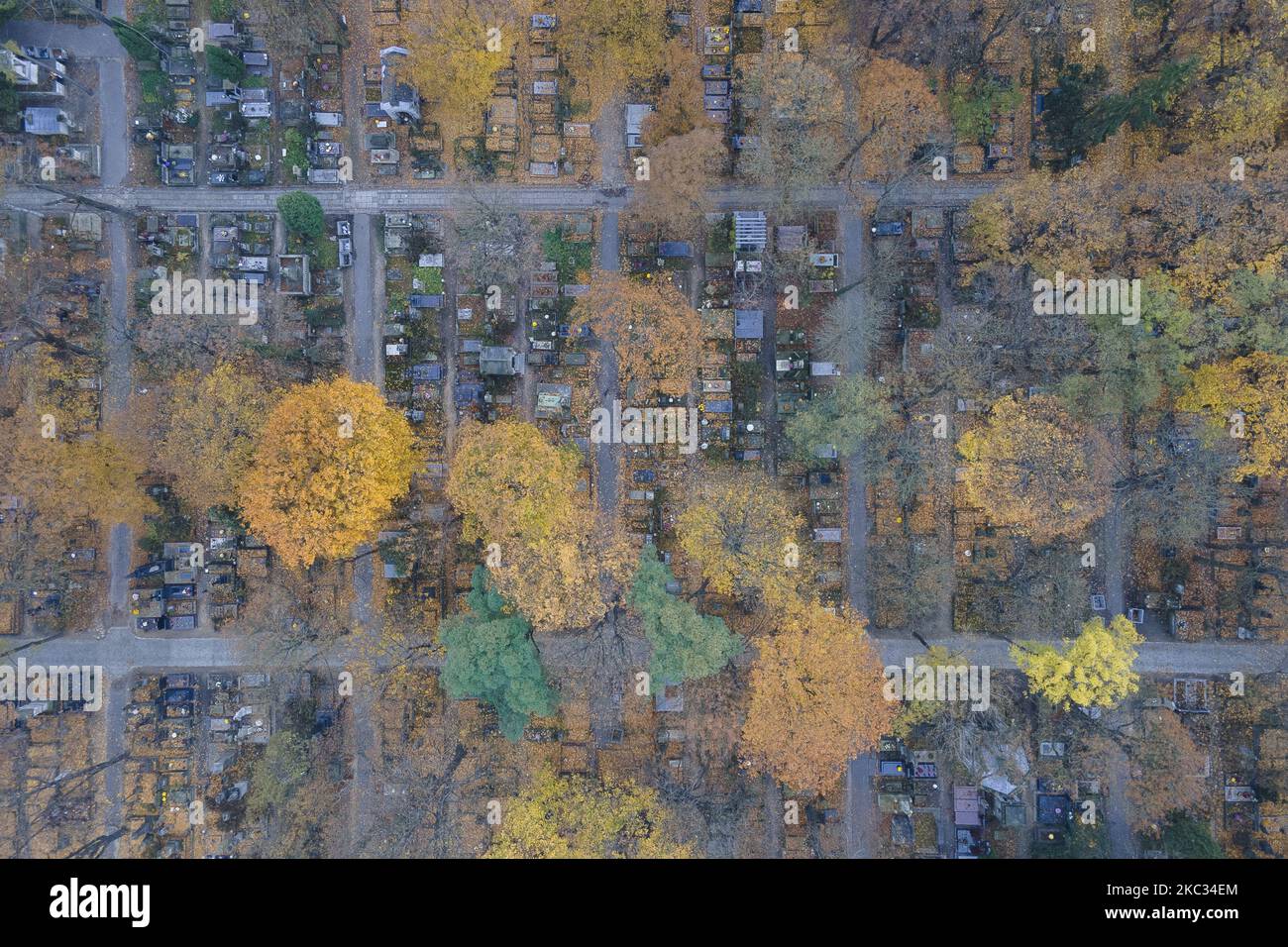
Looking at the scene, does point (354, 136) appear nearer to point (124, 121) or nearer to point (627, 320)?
point (124, 121)

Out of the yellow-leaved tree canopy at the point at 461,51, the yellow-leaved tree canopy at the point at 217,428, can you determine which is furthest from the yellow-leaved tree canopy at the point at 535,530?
the yellow-leaved tree canopy at the point at 461,51

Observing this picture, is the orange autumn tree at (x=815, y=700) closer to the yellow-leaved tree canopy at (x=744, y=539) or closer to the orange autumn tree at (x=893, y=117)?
the yellow-leaved tree canopy at (x=744, y=539)

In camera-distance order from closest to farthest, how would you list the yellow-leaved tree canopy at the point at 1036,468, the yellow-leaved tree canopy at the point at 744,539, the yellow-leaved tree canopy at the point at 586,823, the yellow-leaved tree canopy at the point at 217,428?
the yellow-leaved tree canopy at the point at 217,428
the yellow-leaved tree canopy at the point at 1036,468
the yellow-leaved tree canopy at the point at 586,823
the yellow-leaved tree canopy at the point at 744,539

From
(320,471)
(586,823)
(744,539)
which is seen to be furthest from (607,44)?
(586,823)

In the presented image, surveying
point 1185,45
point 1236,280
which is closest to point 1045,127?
point 1185,45

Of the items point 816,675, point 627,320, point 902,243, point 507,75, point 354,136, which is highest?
point 507,75

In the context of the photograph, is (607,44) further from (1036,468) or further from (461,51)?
(1036,468)

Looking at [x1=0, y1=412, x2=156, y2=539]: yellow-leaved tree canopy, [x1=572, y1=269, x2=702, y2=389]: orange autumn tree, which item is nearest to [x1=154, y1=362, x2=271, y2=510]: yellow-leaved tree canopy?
[x1=0, y1=412, x2=156, y2=539]: yellow-leaved tree canopy
